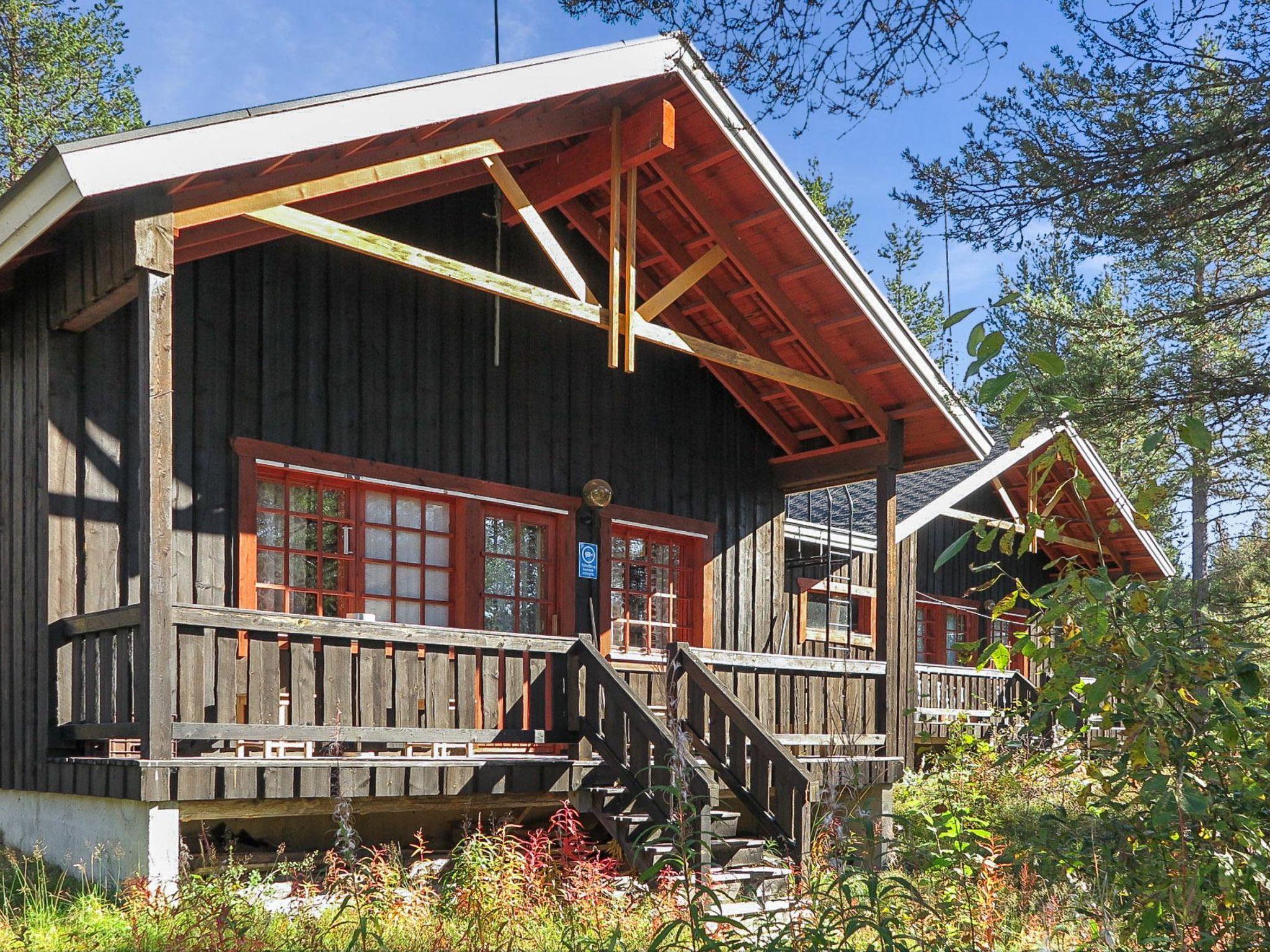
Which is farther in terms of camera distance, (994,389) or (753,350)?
(753,350)

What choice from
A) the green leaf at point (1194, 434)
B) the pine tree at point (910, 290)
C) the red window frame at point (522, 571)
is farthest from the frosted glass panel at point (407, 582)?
the pine tree at point (910, 290)

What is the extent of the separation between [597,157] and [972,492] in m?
10.1

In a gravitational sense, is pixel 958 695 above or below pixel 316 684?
below

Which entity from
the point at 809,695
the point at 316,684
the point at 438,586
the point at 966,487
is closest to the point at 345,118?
the point at 316,684

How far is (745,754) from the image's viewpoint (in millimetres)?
9391

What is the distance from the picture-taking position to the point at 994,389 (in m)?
3.57

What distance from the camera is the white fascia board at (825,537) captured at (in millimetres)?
14508

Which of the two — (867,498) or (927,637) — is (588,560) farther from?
(927,637)

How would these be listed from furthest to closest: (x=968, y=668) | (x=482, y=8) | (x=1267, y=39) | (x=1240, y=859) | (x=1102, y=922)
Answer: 1. (x=968, y=668)
2. (x=482, y=8)
3. (x=1267, y=39)
4. (x=1102, y=922)
5. (x=1240, y=859)

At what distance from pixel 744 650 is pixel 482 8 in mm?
6209

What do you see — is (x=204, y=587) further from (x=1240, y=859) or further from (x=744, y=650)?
(x=1240, y=859)

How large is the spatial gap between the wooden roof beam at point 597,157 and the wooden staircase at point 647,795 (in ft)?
11.5

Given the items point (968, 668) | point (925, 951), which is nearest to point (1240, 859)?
point (925, 951)

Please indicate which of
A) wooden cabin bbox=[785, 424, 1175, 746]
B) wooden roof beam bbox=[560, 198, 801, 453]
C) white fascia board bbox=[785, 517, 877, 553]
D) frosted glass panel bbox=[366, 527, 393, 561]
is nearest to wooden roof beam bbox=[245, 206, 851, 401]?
wooden roof beam bbox=[560, 198, 801, 453]
